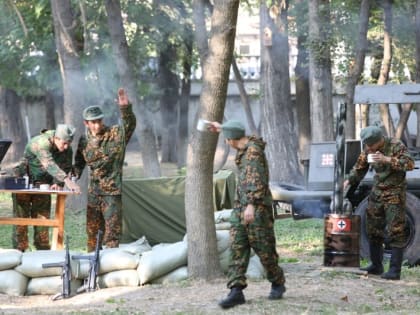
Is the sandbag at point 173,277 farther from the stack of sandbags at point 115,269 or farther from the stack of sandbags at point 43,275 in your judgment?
the stack of sandbags at point 43,275

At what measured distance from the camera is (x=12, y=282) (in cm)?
1009

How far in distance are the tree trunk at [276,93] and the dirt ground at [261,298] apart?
32.5 ft

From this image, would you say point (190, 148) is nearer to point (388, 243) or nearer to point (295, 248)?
point (388, 243)

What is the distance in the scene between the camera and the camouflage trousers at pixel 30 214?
38.9ft

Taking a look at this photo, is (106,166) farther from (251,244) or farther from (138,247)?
(251,244)

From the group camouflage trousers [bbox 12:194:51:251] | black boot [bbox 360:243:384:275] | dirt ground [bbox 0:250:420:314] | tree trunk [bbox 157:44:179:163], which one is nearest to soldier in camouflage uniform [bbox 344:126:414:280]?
black boot [bbox 360:243:384:275]

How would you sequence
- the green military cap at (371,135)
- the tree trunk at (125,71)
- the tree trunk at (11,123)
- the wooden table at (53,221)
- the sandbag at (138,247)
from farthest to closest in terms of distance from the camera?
the tree trunk at (11,123) < the tree trunk at (125,71) < the wooden table at (53,221) < the sandbag at (138,247) < the green military cap at (371,135)

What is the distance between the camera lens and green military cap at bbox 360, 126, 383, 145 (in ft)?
33.8

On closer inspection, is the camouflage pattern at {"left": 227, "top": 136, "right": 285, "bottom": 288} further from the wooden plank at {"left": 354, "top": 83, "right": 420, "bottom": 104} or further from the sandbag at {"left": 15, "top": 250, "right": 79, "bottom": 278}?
the wooden plank at {"left": 354, "top": 83, "right": 420, "bottom": 104}

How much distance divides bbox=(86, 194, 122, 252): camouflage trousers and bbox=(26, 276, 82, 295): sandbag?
0.92m

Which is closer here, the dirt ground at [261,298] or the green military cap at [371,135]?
the dirt ground at [261,298]

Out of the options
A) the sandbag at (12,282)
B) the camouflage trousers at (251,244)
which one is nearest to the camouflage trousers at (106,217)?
the sandbag at (12,282)

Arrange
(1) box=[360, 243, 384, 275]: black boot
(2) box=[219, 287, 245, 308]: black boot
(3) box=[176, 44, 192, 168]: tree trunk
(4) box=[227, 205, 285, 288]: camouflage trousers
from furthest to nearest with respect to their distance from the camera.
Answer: (3) box=[176, 44, 192, 168]: tree trunk, (1) box=[360, 243, 384, 275]: black boot, (4) box=[227, 205, 285, 288]: camouflage trousers, (2) box=[219, 287, 245, 308]: black boot

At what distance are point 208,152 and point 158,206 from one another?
2.38 meters
